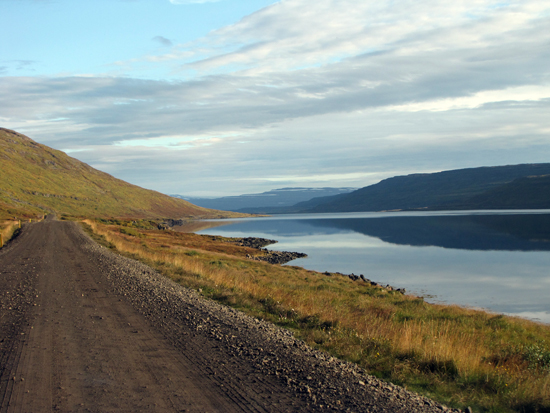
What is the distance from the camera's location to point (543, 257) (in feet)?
167

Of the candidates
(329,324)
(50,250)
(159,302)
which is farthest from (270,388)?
(50,250)

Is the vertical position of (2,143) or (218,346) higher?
(2,143)

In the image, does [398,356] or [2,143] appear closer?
[398,356]

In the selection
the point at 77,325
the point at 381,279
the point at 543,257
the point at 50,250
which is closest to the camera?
the point at 77,325

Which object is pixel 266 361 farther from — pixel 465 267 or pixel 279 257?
pixel 279 257

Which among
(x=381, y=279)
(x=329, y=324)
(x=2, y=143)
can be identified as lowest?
(x=381, y=279)

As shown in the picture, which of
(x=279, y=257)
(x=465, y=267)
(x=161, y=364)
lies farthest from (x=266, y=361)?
(x=279, y=257)

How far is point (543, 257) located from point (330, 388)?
5632 centimetres

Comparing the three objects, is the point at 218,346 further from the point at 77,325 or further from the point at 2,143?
the point at 2,143

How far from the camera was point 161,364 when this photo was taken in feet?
23.0

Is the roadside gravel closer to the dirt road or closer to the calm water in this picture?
the dirt road

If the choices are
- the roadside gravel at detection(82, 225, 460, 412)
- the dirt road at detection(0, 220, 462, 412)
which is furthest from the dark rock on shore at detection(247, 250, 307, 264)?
the roadside gravel at detection(82, 225, 460, 412)

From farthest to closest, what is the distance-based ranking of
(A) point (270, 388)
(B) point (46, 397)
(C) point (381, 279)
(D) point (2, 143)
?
(D) point (2, 143) → (C) point (381, 279) → (A) point (270, 388) → (B) point (46, 397)

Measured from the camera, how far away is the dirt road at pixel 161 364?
5609mm
